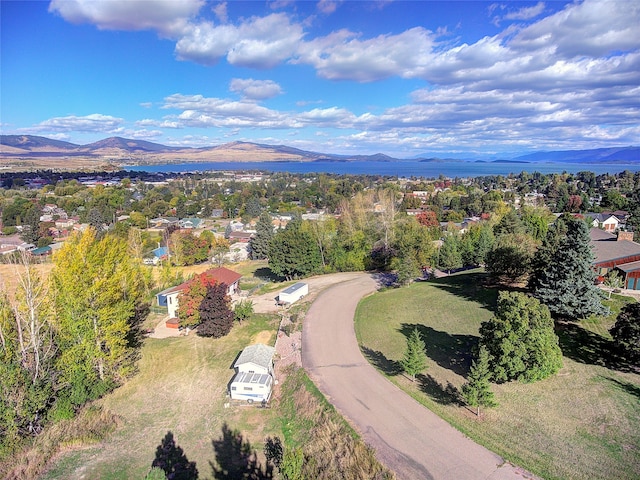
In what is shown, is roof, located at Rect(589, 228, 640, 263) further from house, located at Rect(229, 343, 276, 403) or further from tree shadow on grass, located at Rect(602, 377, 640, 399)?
house, located at Rect(229, 343, 276, 403)

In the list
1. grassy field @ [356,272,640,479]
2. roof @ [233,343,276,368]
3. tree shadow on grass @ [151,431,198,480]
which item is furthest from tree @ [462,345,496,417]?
tree shadow on grass @ [151,431,198,480]

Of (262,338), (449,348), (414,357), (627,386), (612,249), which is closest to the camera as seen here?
(627,386)

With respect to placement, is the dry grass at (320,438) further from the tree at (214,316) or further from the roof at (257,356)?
the tree at (214,316)

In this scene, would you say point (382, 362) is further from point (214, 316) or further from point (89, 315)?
point (89, 315)

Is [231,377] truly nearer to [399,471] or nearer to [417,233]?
[399,471]

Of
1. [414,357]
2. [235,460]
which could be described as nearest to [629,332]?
[414,357]

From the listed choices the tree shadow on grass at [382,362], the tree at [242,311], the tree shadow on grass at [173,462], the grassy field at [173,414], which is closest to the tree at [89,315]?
the grassy field at [173,414]
